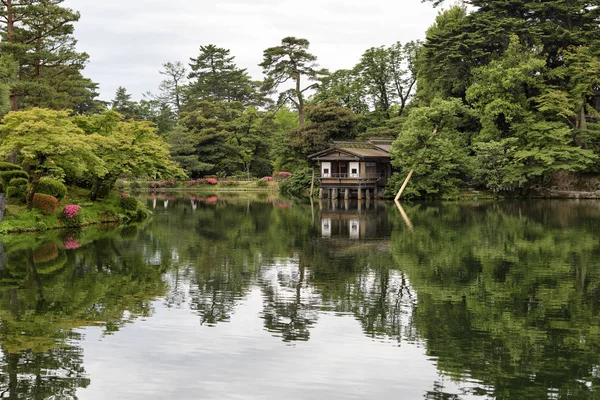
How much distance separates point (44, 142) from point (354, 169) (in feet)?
104

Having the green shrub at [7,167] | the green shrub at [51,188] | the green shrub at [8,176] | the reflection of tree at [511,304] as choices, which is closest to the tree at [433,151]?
A: the reflection of tree at [511,304]

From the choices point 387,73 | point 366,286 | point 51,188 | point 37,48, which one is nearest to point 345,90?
point 387,73

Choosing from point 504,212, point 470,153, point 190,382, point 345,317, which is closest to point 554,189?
point 470,153

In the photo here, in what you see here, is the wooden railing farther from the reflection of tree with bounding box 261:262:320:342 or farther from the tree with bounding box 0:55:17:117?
the reflection of tree with bounding box 261:262:320:342

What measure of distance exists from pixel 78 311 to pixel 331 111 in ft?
150

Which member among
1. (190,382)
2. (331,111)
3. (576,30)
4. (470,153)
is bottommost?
(190,382)

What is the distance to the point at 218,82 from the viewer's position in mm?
90812

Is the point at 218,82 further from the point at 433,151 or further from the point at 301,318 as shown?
the point at 301,318

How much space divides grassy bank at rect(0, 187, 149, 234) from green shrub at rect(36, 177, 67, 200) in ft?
2.10

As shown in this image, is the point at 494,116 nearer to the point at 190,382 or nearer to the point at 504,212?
the point at 504,212

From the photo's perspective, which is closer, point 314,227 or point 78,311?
point 78,311

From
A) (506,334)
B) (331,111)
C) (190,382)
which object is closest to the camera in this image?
(190,382)

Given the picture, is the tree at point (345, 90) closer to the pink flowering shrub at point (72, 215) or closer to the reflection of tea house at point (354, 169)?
the reflection of tea house at point (354, 169)

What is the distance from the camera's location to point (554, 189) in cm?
5156
